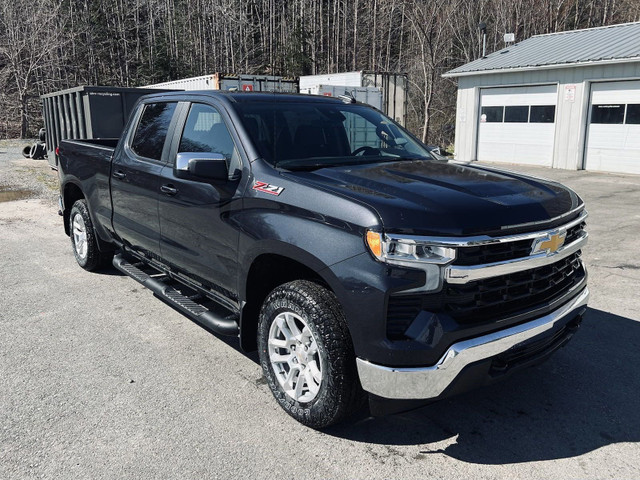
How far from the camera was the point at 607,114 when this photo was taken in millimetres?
16578

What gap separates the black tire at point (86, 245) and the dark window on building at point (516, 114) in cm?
1643

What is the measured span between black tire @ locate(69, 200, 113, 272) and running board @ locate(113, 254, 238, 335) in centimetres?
90

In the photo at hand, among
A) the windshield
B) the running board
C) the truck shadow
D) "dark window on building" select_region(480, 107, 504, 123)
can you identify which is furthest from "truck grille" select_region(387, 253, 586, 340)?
"dark window on building" select_region(480, 107, 504, 123)

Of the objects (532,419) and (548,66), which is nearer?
(532,419)

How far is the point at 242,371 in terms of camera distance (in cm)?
389

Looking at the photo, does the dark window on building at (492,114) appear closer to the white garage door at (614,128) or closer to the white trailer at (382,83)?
the white garage door at (614,128)

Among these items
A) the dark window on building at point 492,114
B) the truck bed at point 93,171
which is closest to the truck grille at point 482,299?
the truck bed at point 93,171

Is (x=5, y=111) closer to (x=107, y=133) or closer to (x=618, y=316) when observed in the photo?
(x=107, y=133)

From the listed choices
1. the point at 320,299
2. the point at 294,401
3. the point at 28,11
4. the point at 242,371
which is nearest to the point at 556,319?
the point at 320,299

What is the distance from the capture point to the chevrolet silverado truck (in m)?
Result: 2.62

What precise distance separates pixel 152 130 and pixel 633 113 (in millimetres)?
15614

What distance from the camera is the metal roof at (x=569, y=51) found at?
16.3 m

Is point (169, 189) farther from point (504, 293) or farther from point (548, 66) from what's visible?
Result: point (548, 66)

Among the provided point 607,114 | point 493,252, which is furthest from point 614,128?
point 493,252
